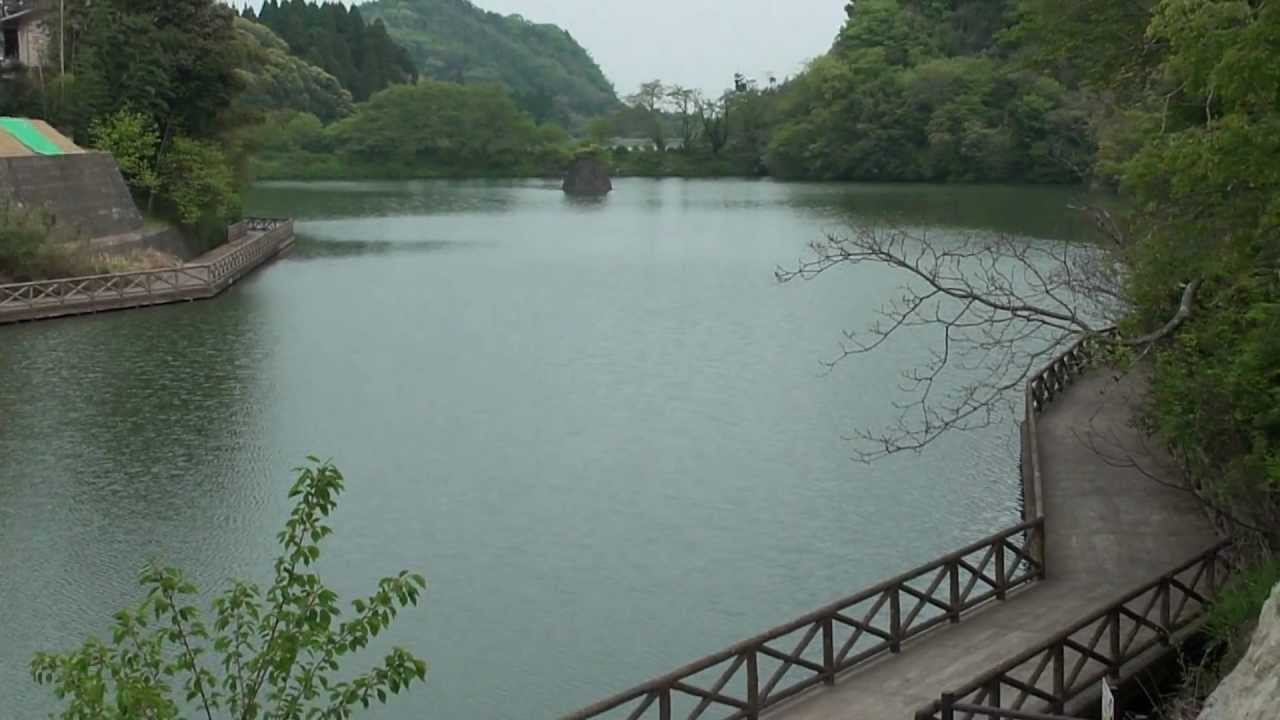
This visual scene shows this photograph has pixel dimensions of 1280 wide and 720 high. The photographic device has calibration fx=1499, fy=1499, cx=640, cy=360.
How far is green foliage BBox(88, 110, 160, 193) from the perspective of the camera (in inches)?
1836

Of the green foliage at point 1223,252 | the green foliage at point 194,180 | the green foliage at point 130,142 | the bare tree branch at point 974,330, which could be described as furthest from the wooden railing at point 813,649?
the green foliage at point 194,180

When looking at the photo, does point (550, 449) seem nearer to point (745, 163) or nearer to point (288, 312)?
point (288, 312)

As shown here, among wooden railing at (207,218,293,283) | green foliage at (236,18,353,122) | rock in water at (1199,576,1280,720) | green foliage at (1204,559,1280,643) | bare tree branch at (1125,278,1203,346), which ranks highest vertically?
green foliage at (236,18,353,122)

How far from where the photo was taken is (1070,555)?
1608 centimetres

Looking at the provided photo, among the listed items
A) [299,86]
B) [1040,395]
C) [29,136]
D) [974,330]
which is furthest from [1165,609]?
[299,86]

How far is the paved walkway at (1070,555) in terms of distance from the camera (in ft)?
40.8

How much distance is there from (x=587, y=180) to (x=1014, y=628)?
8625 cm

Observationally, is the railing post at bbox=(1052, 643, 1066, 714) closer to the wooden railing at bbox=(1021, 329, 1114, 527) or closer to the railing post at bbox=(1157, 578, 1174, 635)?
the railing post at bbox=(1157, 578, 1174, 635)

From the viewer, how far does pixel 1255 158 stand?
1118 centimetres

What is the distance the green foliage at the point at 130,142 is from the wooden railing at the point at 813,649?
36269 millimetres

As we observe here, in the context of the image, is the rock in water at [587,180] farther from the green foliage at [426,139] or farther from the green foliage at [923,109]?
the green foliage at [426,139]

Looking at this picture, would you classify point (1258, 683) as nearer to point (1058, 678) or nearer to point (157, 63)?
point (1058, 678)

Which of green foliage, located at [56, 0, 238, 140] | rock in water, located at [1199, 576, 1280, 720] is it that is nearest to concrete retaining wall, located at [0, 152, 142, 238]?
green foliage, located at [56, 0, 238, 140]

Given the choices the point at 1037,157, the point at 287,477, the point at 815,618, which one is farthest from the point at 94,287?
the point at 1037,157
